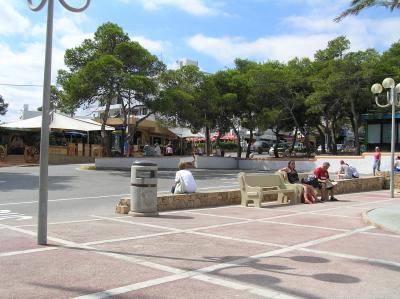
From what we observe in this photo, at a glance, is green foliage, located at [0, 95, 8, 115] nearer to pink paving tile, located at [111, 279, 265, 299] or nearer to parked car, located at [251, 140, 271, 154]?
parked car, located at [251, 140, 271, 154]

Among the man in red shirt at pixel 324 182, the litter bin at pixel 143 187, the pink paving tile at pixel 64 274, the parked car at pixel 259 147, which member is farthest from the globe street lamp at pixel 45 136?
the parked car at pixel 259 147

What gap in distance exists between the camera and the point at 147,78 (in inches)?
1193

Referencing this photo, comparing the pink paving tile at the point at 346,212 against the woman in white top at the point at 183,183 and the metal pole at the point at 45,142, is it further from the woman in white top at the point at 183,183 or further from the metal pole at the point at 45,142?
the metal pole at the point at 45,142

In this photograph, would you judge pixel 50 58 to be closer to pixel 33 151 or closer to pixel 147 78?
pixel 147 78

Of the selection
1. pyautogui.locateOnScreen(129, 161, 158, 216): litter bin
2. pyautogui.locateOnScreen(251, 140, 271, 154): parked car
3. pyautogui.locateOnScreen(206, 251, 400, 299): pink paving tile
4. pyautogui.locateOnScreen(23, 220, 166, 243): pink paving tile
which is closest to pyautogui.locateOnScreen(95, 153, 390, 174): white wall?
pyautogui.locateOnScreen(129, 161, 158, 216): litter bin

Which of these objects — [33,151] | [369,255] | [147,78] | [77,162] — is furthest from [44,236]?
[77,162]

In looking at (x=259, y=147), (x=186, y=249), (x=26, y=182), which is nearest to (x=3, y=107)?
(x=259, y=147)

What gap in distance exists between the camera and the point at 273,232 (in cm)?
980

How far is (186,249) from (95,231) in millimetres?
2161

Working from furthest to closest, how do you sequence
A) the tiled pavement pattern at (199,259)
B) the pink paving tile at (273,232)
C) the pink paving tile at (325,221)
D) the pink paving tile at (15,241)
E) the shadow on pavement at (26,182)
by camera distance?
the shadow on pavement at (26,182)
the pink paving tile at (325,221)
the pink paving tile at (273,232)
the pink paving tile at (15,241)
the tiled pavement pattern at (199,259)

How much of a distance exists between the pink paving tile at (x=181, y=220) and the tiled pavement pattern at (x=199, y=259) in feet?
0.07

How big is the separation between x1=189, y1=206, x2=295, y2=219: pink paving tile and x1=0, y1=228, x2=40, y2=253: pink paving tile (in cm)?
496

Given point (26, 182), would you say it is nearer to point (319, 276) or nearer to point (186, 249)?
point (186, 249)

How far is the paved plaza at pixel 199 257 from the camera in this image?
18.9 feet
